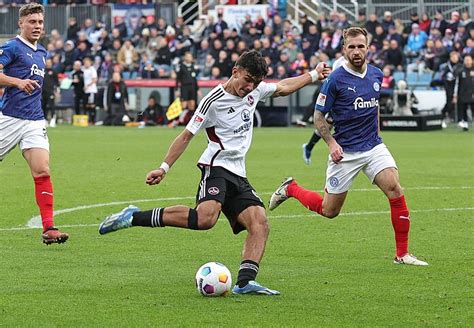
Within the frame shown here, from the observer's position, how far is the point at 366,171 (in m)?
11.4

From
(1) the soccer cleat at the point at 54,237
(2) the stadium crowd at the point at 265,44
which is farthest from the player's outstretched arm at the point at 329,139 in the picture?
(2) the stadium crowd at the point at 265,44

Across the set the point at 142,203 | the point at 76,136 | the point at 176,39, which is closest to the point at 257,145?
the point at 76,136

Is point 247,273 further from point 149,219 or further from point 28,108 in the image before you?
point 28,108

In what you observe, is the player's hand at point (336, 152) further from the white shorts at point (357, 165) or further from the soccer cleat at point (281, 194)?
the soccer cleat at point (281, 194)

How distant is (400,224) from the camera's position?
1113 centimetres

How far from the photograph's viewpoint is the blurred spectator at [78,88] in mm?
41156

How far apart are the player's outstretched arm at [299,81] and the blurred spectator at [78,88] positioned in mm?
31184

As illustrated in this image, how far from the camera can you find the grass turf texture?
8383mm

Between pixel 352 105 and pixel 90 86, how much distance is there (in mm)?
30766

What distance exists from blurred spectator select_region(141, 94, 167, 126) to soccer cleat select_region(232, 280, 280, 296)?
30256mm

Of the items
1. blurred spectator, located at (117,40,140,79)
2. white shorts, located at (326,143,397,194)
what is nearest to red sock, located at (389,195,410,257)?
white shorts, located at (326,143,397,194)

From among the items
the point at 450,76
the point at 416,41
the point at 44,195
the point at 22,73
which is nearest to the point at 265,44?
the point at 416,41

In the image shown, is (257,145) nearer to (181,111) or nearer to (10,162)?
(10,162)

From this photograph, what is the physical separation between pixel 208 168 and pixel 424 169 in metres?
13.0
